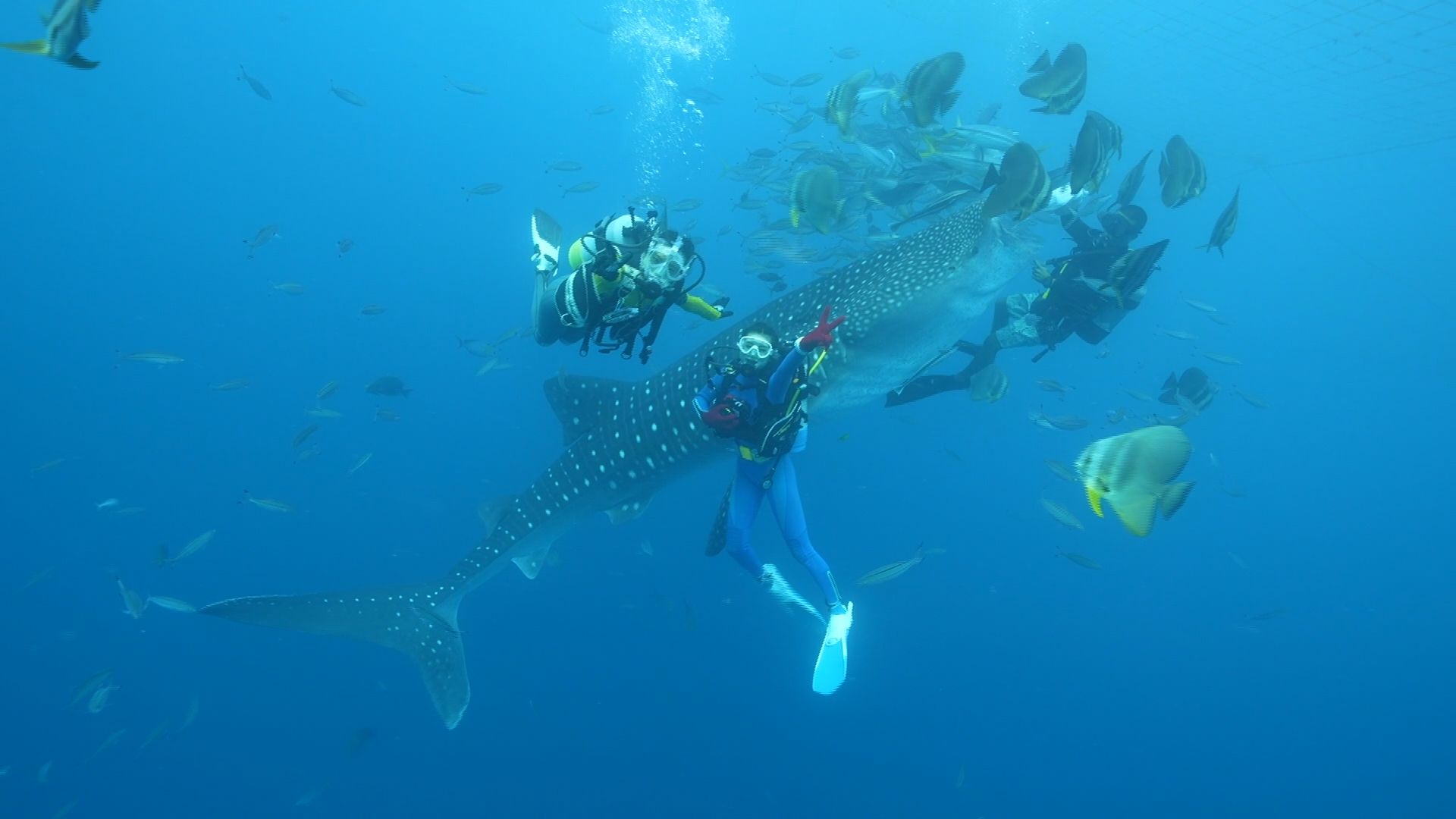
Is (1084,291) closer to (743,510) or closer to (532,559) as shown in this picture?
(743,510)

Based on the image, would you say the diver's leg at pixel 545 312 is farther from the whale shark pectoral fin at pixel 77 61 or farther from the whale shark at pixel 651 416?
the whale shark pectoral fin at pixel 77 61

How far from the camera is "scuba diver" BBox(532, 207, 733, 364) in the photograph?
12.7 ft

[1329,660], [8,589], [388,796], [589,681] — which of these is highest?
[589,681]

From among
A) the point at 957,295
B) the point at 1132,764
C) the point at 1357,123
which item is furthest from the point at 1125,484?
the point at 1357,123

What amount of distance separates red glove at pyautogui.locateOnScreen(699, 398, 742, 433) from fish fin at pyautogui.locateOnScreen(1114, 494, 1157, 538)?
8.50 feet

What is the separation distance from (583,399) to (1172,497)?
212 inches

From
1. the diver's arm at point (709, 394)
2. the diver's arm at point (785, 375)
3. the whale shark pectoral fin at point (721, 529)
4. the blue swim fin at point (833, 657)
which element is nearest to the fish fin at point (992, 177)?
the diver's arm at point (785, 375)

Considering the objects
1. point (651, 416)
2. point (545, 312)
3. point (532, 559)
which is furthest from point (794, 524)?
point (545, 312)

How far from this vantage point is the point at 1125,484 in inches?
134

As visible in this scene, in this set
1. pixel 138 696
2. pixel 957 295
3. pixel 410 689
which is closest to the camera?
pixel 957 295

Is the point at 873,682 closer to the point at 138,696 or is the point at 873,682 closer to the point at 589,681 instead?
the point at 589,681

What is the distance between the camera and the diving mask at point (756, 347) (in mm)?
4820

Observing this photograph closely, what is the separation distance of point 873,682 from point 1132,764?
8326 mm

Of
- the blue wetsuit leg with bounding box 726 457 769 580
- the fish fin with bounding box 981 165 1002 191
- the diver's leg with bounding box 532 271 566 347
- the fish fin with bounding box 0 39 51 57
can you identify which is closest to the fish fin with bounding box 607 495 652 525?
the blue wetsuit leg with bounding box 726 457 769 580
